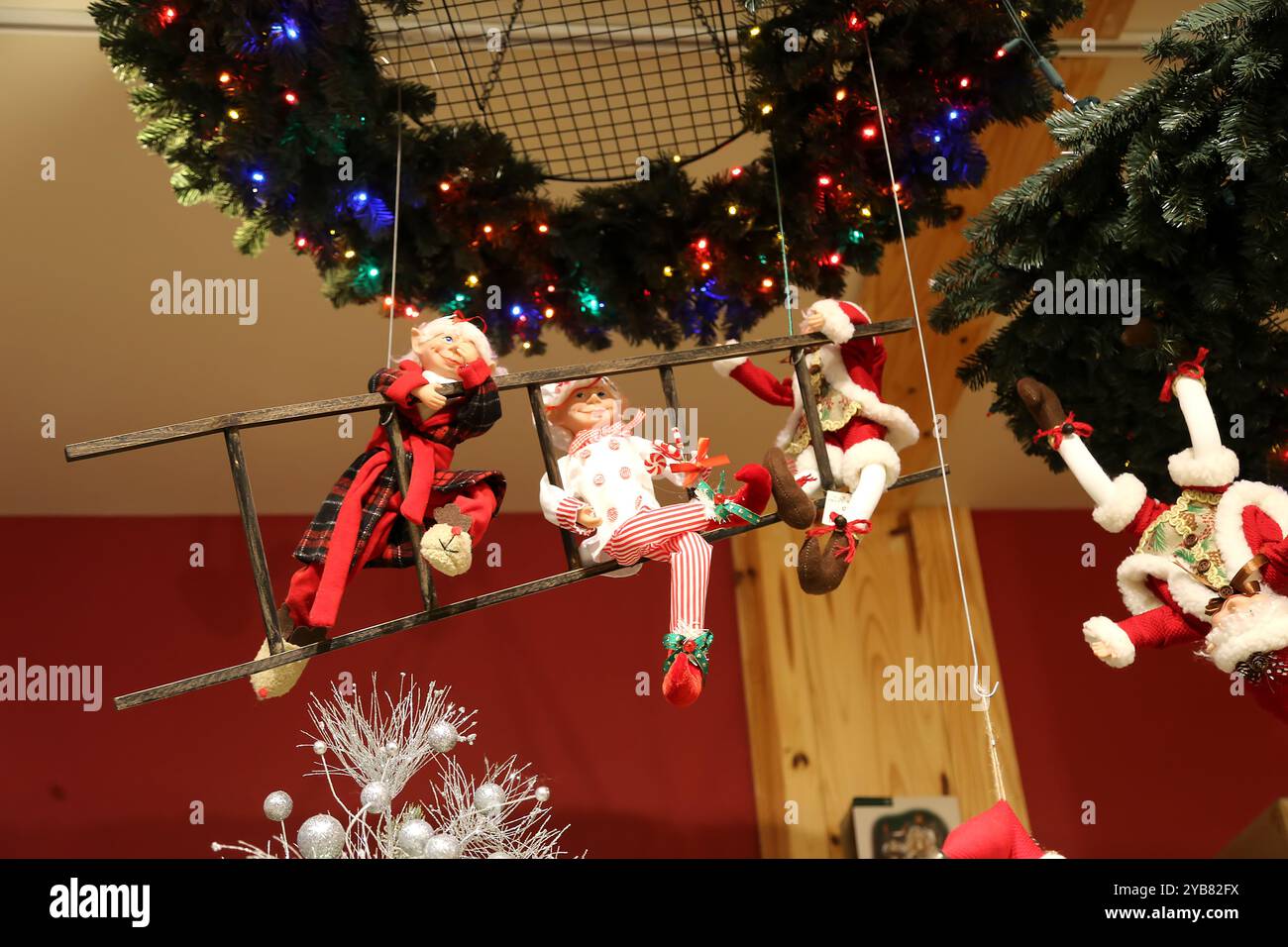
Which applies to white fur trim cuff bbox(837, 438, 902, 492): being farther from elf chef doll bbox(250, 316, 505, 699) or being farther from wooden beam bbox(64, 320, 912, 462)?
elf chef doll bbox(250, 316, 505, 699)

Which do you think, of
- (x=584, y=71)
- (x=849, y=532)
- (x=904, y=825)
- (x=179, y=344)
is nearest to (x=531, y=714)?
(x=904, y=825)

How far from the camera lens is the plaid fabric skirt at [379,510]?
1810 millimetres

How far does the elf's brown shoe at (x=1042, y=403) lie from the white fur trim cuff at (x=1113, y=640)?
0.90 ft

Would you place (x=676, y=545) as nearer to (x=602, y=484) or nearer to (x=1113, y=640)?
(x=602, y=484)

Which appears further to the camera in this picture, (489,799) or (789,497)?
(489,799)

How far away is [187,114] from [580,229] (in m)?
0.65

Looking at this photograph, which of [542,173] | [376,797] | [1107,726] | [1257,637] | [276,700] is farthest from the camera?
[1107,726]

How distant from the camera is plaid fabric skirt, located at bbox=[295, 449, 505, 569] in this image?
1.81 meters

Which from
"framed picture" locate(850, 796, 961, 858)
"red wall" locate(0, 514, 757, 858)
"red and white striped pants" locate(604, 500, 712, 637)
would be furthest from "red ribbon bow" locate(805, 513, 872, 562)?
"red wall" locate(0, 514, 757, 858)

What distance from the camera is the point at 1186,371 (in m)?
1.82

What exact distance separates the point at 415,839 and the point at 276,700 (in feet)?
4.60

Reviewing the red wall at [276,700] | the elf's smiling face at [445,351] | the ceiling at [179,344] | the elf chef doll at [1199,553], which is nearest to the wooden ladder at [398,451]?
the elf's smiling face at [445,351]
